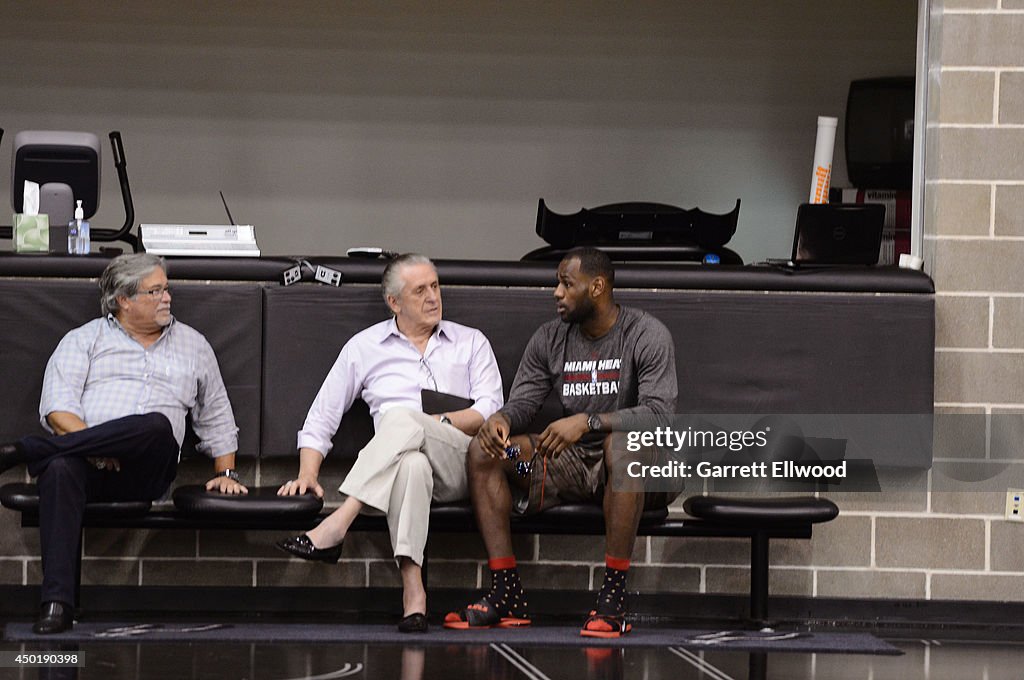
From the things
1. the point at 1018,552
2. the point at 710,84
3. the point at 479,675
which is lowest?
the point at 479,675

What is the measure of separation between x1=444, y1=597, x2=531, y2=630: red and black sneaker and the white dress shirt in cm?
62

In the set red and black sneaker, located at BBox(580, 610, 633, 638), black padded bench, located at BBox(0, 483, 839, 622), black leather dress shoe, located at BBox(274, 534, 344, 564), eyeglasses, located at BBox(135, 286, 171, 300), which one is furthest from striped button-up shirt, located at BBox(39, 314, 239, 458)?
red and black sneaker, located at BBox(580, 610, 633, 638)

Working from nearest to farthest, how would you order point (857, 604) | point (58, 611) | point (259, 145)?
point (58, 611) < point (857, 604) < point (259, 145)

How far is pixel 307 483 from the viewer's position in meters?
3.86

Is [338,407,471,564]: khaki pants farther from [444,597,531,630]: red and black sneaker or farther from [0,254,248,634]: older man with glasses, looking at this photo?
[0,254,248,634]: older man with glasses

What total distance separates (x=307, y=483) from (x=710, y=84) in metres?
4.15

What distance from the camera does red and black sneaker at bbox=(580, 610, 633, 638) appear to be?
3596mm

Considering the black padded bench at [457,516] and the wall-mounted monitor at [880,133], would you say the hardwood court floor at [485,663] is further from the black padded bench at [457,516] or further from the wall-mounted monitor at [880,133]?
the wall-mounted monitor at [880,133]

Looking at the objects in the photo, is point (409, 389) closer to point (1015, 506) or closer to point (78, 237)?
point (78, 237)

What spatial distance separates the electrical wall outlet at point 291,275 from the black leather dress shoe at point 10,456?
93cm

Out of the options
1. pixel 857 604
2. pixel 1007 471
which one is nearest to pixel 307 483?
pixel 857 604

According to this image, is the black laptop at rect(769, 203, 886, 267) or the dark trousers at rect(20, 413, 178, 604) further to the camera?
the black laptop at rect(769, 203, 886, 267)

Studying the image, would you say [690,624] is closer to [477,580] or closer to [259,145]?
[477,580]

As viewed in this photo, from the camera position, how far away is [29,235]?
4188 millimetres
